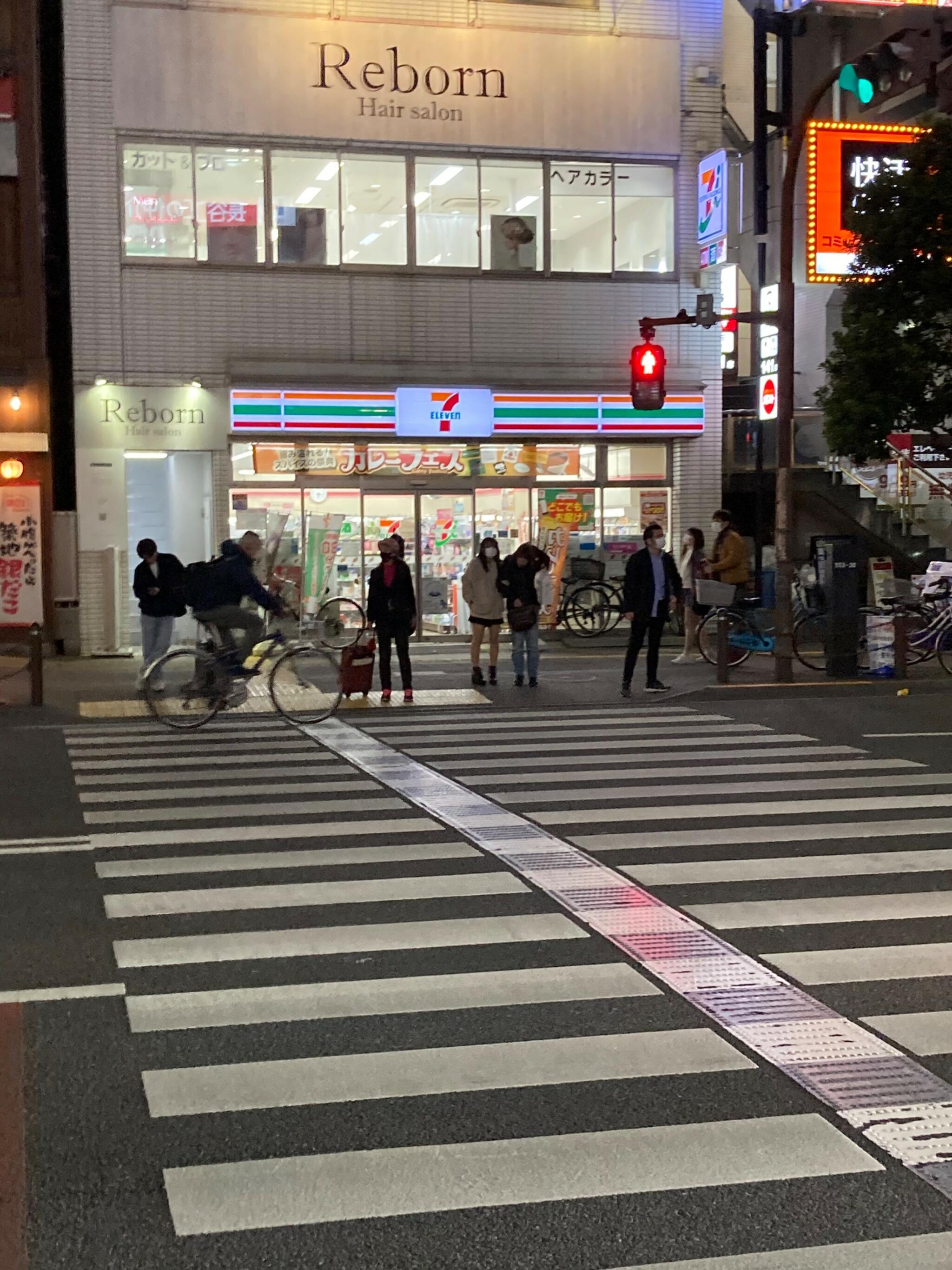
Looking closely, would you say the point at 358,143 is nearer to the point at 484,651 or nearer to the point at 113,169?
the point at 113,169

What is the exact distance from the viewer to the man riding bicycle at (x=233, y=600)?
538 inches

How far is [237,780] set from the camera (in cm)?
1117

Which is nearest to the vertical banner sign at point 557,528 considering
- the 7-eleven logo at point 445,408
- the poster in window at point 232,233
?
the 7-eleven logo at point 445,408

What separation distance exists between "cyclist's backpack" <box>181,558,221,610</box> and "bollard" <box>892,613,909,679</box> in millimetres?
8466

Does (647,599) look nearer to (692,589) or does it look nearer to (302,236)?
(692,589)

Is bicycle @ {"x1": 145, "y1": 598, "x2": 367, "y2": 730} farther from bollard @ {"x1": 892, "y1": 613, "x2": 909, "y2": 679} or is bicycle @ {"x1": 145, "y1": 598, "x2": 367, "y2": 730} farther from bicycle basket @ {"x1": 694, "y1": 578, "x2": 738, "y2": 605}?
bollard @ {"x1": 892, "y1": 613, "x2": 909, "y2": 679}

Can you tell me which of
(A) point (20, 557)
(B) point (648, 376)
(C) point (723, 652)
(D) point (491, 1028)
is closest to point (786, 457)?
(C) point (723, 652)

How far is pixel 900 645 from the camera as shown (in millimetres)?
17641

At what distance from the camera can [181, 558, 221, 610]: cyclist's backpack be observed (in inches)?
539

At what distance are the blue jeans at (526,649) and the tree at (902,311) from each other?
4797 millimetres

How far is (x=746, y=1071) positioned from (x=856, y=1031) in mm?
639

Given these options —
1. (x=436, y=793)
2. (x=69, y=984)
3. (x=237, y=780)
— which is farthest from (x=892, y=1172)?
(x=237, y=780)

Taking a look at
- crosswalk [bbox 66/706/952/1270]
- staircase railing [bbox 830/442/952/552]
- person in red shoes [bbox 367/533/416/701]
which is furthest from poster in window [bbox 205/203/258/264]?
crosswalk [bbox 66/706/952/1270]

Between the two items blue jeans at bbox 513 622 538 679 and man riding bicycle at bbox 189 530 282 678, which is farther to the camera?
blue jeans at bbox 513 622 538 679
